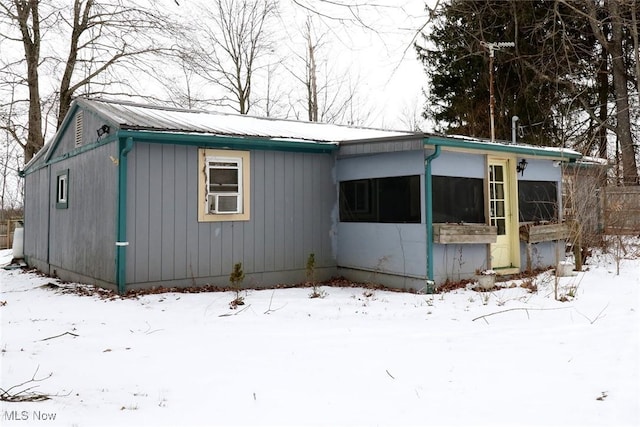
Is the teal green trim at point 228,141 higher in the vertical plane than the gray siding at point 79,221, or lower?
higher

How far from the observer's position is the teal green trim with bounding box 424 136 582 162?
25.1 ft

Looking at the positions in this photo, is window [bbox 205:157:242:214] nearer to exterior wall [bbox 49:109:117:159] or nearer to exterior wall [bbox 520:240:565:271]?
exterior wall [bbox 49:109:117:159]

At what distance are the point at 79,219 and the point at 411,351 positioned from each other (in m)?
6.88

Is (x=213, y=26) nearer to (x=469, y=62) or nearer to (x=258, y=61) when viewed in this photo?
(x=258, y=61)

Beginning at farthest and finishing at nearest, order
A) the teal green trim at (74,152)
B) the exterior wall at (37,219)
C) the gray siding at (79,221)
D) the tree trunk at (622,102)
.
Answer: the tree trunk at (622,102) < the exterior wall at (37,219) < the teal green trim at (74,152) < the gray siding at (79,221)

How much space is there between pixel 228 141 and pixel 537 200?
6.11m

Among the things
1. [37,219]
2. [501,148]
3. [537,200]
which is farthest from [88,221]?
[537,200]

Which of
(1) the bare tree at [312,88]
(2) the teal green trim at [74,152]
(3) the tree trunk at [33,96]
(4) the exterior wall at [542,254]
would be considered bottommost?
(4) the exterior wall at [542,254]


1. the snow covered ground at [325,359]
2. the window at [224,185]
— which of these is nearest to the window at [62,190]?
the snow covered ground at [325,359]

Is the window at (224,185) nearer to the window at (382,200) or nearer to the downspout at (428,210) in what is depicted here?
the window at (382,200)

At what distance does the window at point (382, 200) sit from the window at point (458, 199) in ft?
1.10

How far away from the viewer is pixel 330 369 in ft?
13.9

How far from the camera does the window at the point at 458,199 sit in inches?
319

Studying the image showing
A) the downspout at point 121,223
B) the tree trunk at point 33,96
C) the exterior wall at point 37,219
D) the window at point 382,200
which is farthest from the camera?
the tree trunk at point 33,96
